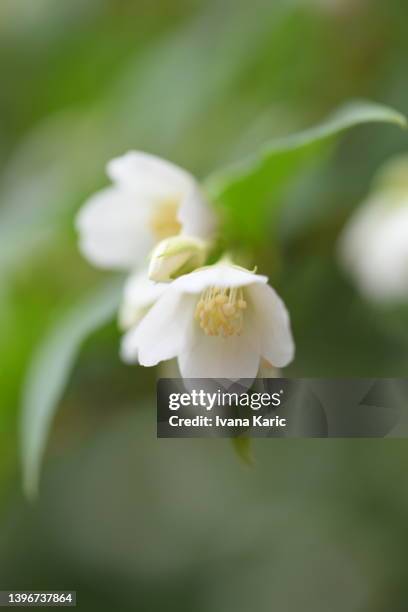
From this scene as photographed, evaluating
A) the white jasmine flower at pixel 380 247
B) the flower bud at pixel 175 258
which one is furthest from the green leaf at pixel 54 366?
the white jasmine flower at pixel 380 247

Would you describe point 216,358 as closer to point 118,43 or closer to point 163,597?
point 163,597

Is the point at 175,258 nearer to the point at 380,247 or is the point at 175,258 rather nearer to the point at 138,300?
the point at 138,300

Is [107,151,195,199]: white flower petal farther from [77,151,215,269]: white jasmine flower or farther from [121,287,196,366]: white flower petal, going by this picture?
[121,287,196,366]: white flower petal

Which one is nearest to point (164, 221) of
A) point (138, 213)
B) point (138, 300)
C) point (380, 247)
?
point (138, 213)

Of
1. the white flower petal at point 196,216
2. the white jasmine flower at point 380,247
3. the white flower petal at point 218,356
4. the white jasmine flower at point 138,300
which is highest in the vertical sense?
the white jasmine flower at point 380,247

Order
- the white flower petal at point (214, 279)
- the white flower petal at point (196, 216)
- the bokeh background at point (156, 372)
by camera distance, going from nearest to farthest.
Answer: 1. the white flower petal at point (214, 279)
2. the white flower petal at point (196, 216)
3. the bokeh background at point (156, 372)

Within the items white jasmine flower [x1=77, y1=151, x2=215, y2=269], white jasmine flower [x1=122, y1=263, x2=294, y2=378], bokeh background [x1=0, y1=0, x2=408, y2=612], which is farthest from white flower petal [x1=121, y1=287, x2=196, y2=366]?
bokeh background [x1=0, y1=0, x2=408, y2=612]

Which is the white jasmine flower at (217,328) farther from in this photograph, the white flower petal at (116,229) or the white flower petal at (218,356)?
the white flower petal at (116,229)
